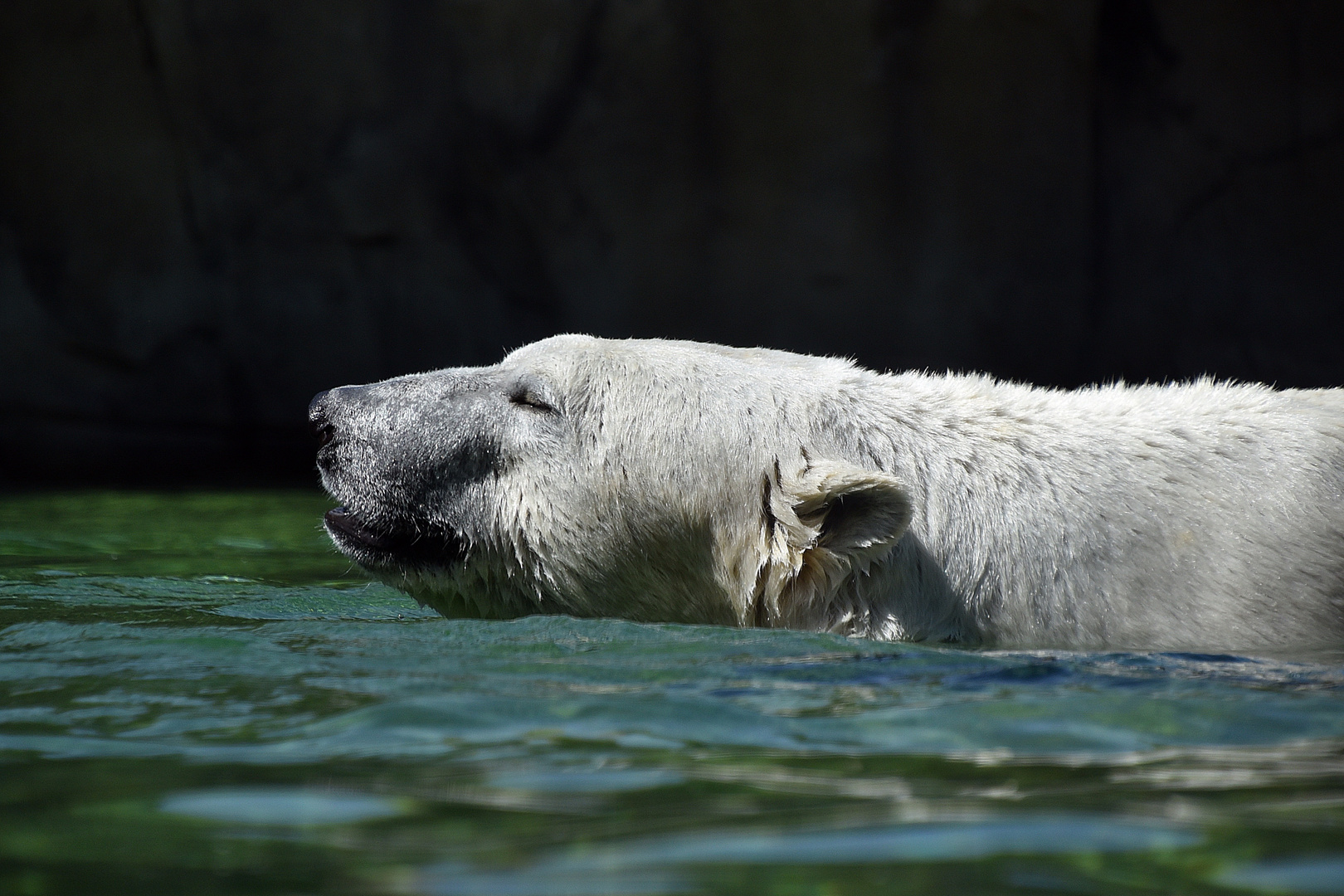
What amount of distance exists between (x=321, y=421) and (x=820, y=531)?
4.14 ft

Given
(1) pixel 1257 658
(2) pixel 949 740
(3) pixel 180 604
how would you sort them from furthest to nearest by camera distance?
1. (3) pixel 180 604
2. (1) pixel 1257 658
3. (2) pixel 949 740

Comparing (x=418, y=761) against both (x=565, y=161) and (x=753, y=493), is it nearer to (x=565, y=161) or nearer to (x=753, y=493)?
(x=753, y=493)

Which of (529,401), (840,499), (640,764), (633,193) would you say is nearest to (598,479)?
(529,401)

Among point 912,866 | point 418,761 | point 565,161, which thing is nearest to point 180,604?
point 418,761

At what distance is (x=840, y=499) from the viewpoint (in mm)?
3148

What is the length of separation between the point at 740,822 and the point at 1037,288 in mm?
8083

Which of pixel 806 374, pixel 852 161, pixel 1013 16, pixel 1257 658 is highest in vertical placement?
pixel 1013 16

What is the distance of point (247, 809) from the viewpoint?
175 centimetres

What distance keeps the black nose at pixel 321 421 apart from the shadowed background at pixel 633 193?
16.1 ft

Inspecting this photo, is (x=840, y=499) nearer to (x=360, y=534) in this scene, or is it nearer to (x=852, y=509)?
(x=852, y=509)

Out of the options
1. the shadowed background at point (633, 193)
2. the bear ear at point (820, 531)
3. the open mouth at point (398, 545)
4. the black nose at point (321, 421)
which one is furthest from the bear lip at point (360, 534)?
the shadowed background at point (633, 193)

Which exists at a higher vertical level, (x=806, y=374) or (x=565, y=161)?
(x=565, y=161)

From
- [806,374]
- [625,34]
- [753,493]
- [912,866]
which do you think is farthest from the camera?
[625,34]

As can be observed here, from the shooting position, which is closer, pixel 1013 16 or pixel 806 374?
pixel 806 374
